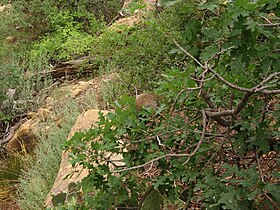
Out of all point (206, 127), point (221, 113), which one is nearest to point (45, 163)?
point (206, 127)

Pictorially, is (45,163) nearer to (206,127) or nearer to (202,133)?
(206,127)

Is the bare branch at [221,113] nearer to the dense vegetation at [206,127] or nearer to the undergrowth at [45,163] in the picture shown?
the dense vegetation at [206,127]

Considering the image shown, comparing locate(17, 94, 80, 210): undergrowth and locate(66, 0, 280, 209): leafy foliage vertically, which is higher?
locate(66, 0, 280, 209): leafy foliage

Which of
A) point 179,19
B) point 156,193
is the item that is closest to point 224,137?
point 156,193

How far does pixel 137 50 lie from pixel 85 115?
4.76ft

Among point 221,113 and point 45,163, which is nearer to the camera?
point 221,113

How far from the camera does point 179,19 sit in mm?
6551

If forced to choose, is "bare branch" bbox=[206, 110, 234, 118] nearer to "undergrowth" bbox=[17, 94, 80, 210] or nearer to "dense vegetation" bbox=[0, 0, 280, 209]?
"dense vegetation" bbox=[0, 0, 280, 209]

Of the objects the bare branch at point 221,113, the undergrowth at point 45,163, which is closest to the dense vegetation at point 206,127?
the bare branch at point 221,113

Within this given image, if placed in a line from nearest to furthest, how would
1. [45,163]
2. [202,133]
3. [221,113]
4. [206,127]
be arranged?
[202,133] → [221,113] → [206,127] → [45,163]

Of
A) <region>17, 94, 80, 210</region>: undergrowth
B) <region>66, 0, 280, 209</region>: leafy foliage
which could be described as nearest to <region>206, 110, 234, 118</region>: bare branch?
<region>66, 0, 280, 209</region>: leafy foliage

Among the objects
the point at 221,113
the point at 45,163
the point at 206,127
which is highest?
the point at 221,113

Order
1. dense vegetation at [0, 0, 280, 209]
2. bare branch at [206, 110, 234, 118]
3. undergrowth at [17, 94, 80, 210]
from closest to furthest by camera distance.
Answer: dense vegetation at [0, 0, 280, 209] → bare branch at [206, 110, 234, 118] → undergrowth at [17, 94, 80, 210]

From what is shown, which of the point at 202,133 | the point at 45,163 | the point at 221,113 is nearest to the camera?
the point at 202,133
